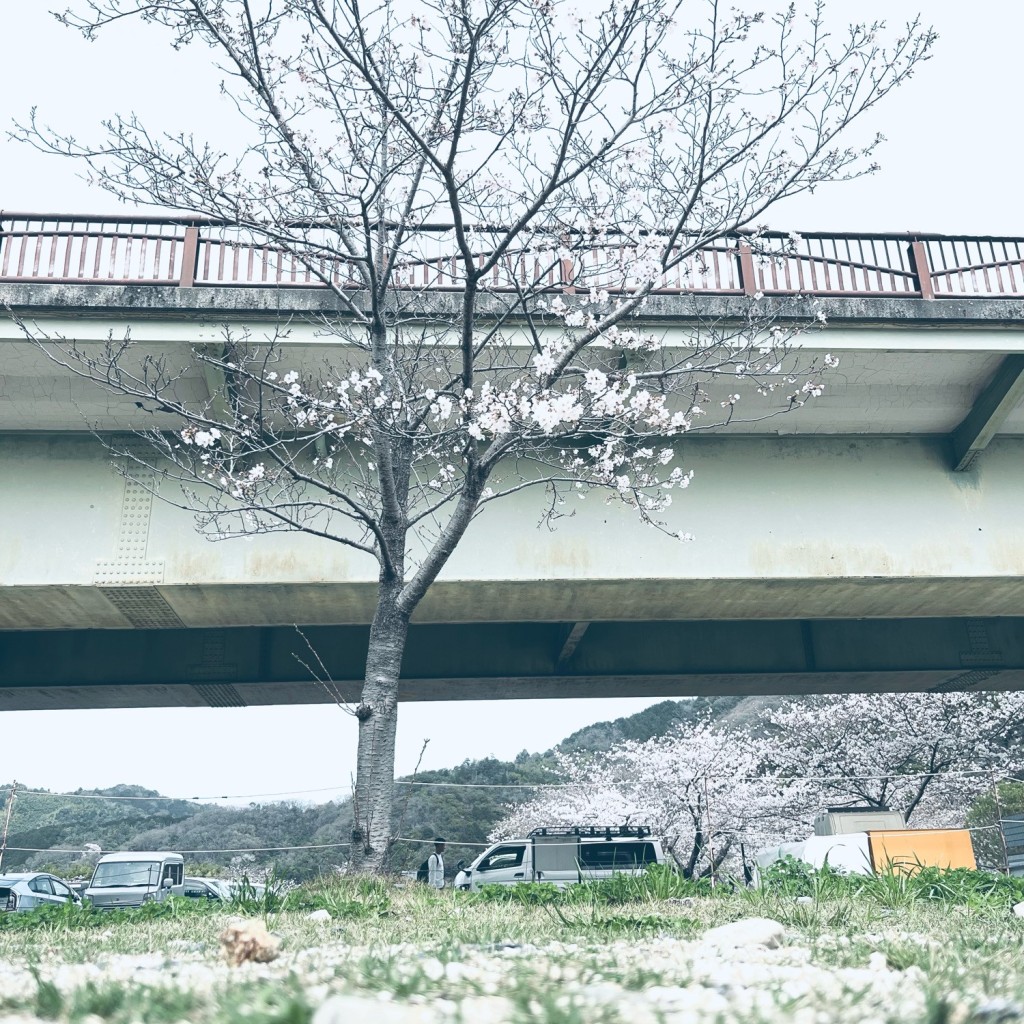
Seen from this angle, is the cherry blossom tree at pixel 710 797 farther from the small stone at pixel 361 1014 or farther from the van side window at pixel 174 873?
the small stone at pixel 361 1014

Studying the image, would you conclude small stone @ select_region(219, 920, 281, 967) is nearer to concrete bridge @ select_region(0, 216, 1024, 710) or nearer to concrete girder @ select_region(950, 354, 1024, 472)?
concrete bridge @ select_region(0, 216, 1024, 710)

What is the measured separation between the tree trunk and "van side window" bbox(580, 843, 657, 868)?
32.8 feet

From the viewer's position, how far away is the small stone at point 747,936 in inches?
162

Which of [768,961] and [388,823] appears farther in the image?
[388,823]

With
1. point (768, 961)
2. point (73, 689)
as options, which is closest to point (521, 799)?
point (73, 689)

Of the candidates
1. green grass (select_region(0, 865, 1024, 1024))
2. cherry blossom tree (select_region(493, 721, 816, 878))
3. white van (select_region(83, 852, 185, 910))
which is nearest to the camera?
green grass (select_region(0, 865, 1024, 1024))

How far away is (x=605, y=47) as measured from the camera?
8.92 metres

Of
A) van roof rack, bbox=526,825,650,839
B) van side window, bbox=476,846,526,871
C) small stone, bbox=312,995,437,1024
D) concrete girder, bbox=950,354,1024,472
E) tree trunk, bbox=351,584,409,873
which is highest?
concrete girder, bbox=950,354,1024,472

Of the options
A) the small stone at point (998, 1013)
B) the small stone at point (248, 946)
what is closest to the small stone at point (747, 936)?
the small stone at point (998, 1013)

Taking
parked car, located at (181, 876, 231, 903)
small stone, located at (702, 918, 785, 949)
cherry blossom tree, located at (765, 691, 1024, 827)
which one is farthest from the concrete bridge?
cherry blossom tree, located at (765, 691, 1024, 827)

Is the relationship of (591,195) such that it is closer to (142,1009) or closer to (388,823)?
(388,823)

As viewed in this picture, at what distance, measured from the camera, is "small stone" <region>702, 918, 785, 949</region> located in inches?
162

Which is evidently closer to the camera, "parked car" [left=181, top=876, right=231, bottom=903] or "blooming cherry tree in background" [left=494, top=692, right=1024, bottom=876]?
"parked car" [left=181, top=876, right=231, bottom=903]

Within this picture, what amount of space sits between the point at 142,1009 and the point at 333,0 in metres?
8.58
